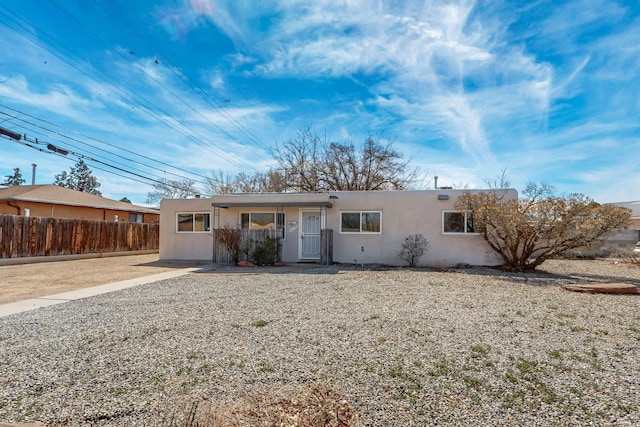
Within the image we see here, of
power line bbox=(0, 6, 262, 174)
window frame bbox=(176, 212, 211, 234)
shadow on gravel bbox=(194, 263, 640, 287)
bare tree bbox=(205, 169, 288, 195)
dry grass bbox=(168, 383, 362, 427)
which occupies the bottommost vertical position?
dry grass bbox=(168, 383, 362, 427)

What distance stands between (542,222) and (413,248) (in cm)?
420

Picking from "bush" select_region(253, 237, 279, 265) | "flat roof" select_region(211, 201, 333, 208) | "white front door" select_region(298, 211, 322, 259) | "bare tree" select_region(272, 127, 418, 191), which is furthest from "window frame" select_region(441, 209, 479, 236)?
"bare tree" select_region(272, 127, 418, 191)

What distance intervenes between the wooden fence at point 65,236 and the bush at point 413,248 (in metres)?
15.1

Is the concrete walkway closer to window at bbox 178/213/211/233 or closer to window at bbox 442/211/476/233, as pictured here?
window at bbox 178/213/211/233

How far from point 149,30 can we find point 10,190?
51.1 ft

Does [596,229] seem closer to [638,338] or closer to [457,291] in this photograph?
[457,291]

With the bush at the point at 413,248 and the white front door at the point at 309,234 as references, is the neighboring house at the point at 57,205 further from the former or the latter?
the bush at the point at 413,248

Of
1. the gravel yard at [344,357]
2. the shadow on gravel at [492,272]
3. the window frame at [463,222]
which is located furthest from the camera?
the window frame at [463,222]

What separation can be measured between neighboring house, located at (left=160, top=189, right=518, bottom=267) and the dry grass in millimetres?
10447

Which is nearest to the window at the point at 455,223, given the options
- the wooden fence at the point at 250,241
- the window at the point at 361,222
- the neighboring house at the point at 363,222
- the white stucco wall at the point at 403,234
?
the neighboring house at the point at 363,222

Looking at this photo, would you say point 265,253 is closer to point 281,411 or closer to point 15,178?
point 281,411

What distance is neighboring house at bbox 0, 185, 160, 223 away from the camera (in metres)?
18.5

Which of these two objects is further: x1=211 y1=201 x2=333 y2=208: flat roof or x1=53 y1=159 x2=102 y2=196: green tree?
x1=53 y1=159 x2=102 y2=196: green tree

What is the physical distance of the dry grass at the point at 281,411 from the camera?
2.52m
